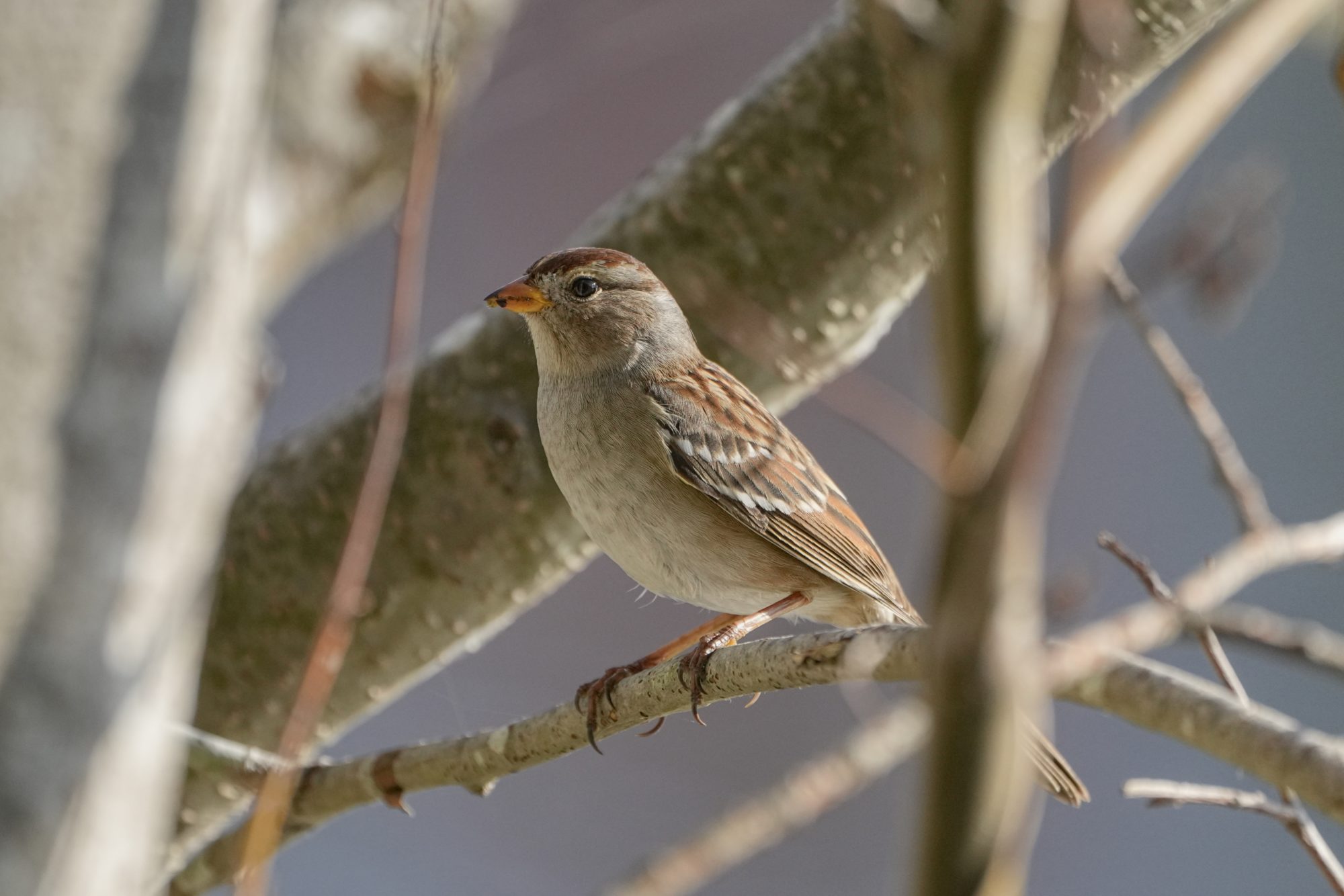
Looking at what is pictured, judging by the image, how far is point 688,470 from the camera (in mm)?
2496

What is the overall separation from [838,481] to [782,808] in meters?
4.10

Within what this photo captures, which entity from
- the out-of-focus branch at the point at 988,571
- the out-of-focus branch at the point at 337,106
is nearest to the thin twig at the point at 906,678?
the out-of-focus branch at the point at 988,571

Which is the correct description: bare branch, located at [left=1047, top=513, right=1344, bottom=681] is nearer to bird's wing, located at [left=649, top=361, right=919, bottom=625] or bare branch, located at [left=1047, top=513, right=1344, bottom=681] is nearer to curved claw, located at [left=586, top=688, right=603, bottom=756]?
curved claw, located at [left=586, top=688, right=603, bottom=756]

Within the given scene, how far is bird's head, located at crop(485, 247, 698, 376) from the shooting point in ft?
8.05

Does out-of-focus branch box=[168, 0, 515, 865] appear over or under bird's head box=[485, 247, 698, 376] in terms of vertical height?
over

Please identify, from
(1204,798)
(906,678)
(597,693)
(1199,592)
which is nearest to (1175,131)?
(906,678)

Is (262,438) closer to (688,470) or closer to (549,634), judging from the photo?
(549,634)

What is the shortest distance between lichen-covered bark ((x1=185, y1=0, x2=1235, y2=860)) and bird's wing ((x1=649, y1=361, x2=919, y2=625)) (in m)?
0.14

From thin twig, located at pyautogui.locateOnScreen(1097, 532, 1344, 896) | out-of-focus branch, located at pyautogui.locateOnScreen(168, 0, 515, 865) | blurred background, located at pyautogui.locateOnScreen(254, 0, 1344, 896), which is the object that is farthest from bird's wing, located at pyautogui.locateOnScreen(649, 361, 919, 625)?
blurred background, located at pyautogui.locateOnScreen(254, 0, 1344, 896)

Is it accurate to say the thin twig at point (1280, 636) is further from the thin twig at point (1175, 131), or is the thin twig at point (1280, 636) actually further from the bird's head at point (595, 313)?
the bird's head at point (595, 313)

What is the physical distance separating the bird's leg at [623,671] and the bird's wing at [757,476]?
0.67 feet

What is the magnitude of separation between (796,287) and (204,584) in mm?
1051

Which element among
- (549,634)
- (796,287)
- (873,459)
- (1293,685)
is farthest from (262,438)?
(1293,685)

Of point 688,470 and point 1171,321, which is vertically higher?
point 1171,321
